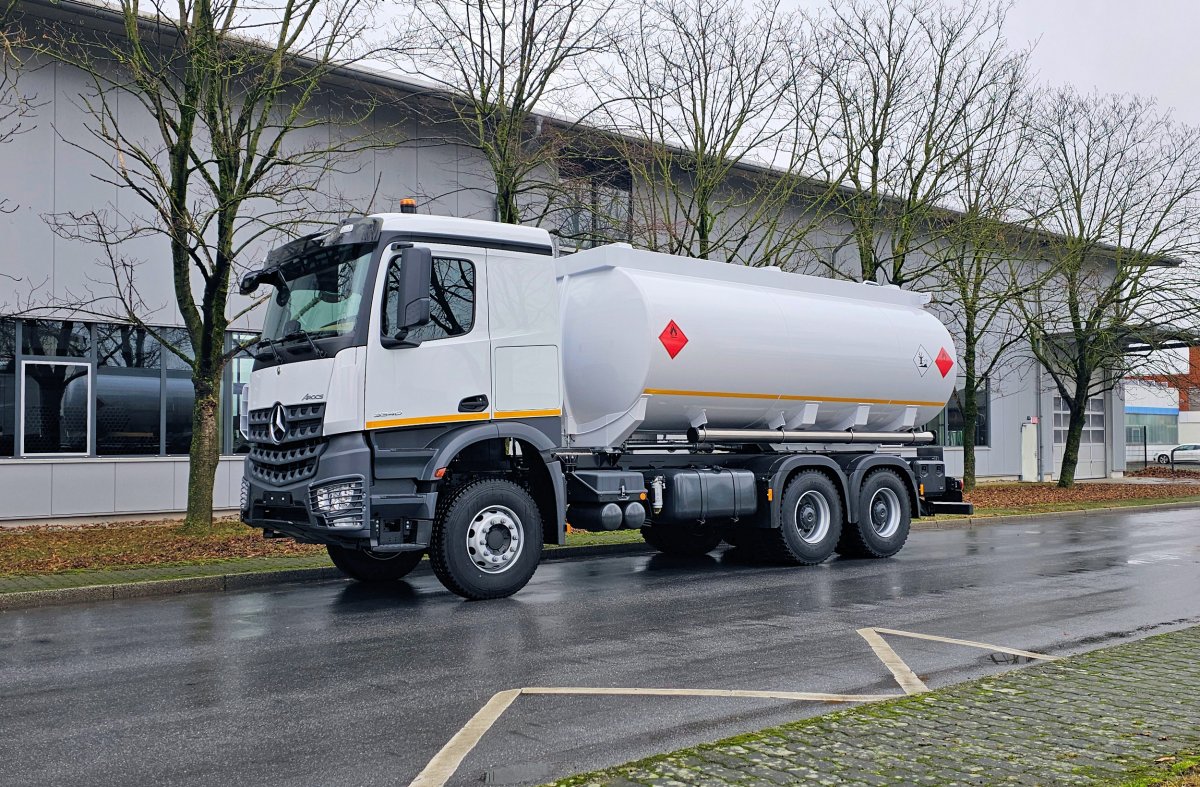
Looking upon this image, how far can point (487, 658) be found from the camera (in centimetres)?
726

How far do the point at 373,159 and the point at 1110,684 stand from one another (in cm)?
1659

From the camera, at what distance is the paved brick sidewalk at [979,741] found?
4.38m

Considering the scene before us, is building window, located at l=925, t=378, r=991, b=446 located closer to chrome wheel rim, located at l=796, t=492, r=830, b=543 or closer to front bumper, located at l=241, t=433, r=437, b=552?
chrome wheel rim, located at l=796, t=492, r=830, b=543

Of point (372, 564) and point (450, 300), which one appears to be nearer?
point (450, 300)

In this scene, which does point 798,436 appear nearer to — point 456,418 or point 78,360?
point 456,418

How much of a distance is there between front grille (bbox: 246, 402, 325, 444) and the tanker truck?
0.03 meters

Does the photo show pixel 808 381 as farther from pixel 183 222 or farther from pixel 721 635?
pixel 183 222

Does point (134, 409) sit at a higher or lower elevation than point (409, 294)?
lower

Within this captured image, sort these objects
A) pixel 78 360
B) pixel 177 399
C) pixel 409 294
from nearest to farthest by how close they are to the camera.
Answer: pixel 409 294 → pixel 78 360 → pixel 177 399

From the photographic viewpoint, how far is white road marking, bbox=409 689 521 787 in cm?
465

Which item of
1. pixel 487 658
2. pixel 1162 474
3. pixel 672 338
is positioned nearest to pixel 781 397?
pixel 672 338

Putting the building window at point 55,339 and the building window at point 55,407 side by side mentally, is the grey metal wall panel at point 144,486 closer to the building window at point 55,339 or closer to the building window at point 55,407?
the building window at point 55,407

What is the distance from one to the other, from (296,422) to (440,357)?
1376mm

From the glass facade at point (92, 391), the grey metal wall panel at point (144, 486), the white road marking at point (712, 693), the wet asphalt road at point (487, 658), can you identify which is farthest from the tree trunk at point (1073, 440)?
the white road marking at point (712, 693)
